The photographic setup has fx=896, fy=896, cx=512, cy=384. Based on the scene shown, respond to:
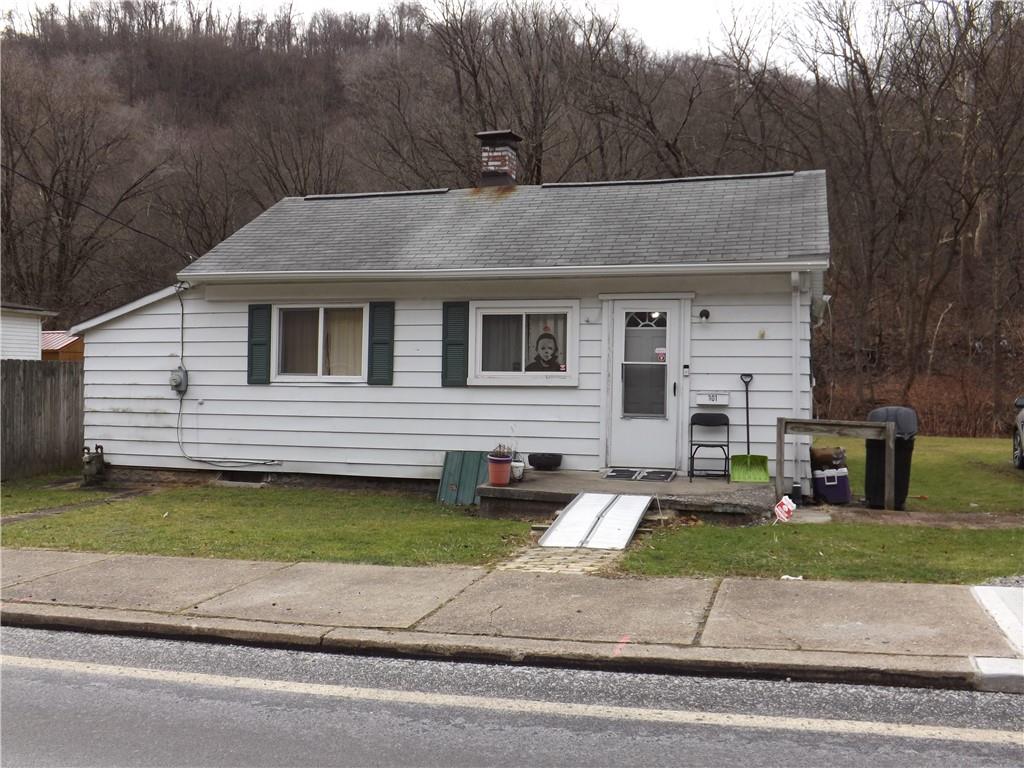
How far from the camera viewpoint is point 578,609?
5.68 metres

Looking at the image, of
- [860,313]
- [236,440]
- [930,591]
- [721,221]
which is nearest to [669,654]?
[930,591]

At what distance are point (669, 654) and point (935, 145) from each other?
72.9 feet

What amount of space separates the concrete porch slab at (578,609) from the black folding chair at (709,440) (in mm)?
4049

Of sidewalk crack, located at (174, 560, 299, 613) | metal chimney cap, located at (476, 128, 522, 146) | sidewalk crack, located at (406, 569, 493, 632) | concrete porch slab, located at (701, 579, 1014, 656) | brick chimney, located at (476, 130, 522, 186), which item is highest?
metal chimney cap, located at (476, 128, 522, 146)

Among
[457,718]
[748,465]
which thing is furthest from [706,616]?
Result: [748,465]

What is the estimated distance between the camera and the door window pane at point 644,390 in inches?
418

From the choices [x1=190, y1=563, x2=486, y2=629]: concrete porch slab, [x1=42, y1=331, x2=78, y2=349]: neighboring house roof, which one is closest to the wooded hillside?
[x1=42, y1=331, x2=78, y2=349]: neighboring house roof

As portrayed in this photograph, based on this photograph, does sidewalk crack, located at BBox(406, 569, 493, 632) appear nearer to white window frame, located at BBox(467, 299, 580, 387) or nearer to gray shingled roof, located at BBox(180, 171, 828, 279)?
white window frame, located at BBox(467, 299, 580, 387)

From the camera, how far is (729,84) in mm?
26031

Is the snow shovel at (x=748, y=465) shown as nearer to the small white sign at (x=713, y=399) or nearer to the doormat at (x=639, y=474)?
the small white sign at (x=713, y=399)

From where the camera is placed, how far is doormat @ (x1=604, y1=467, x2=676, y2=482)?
1019 centimetres

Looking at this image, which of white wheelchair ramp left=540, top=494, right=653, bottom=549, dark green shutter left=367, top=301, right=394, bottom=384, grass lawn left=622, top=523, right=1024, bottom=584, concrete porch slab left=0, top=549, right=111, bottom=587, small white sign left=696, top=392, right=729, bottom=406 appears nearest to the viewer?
grass lawn left=622, top=523, right=1024, bottom=584

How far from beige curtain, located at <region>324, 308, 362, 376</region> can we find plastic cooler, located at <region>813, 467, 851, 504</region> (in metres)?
A: 5.90

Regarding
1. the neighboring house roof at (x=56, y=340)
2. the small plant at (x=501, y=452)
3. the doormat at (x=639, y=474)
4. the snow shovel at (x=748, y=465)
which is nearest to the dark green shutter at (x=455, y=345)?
the small plant at (x=501, y=452)
